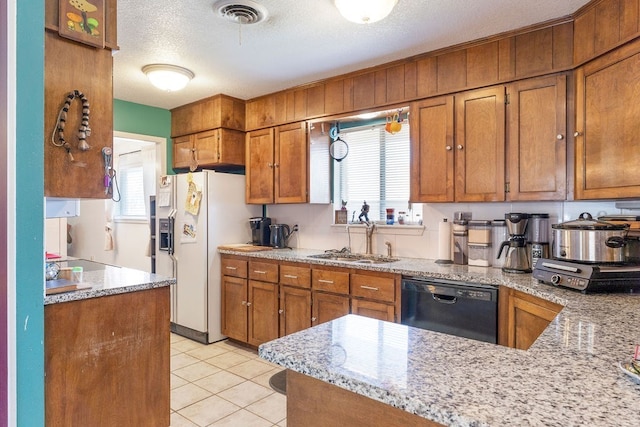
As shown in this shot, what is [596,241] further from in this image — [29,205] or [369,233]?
[29,205]

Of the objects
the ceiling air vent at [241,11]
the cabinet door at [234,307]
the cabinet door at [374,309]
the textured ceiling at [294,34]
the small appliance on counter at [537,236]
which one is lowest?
the cabinet door at [234,307]

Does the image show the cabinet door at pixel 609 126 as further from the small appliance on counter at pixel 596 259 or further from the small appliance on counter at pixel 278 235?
the small appliance on counter at pixel 278 235

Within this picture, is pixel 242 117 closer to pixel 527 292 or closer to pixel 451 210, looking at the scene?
pixel 451 210

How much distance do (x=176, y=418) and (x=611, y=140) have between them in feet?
9.60

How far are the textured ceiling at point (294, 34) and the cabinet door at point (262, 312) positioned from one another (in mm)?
1860

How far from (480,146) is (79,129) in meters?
2.35

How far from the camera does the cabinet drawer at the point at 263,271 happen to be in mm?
3443

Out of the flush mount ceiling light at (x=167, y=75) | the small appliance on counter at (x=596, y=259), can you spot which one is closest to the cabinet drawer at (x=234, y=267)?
the flush mount ceiling light at (x=167, y=75)

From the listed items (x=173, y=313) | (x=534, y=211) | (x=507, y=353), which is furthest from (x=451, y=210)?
(x=173, y=313)

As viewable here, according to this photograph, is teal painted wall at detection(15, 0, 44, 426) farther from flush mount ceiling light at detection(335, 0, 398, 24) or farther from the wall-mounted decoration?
flush mount ceiling light at detection(335, 0, 398, 24)

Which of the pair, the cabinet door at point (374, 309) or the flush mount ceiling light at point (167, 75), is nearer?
the cabinet door at point (374, 309)

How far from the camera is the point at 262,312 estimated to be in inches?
139

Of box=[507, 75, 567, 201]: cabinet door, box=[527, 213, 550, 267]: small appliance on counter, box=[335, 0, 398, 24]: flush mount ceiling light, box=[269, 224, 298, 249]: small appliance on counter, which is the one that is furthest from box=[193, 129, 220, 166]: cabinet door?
box=[527, 213, 550, 267]: small appliance on counter

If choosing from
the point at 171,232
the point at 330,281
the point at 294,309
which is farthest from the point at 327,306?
the point at 171,232
